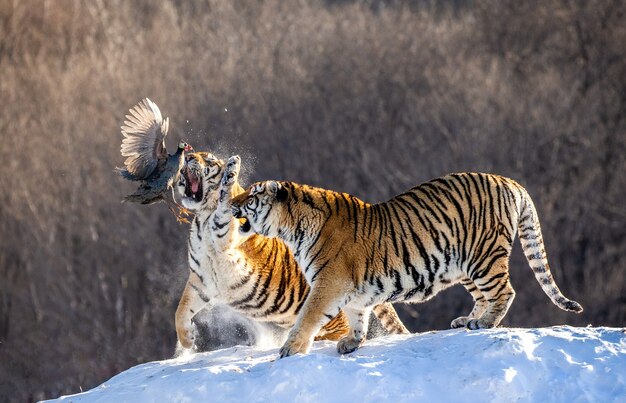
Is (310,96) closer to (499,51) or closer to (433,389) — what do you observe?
(499,51)

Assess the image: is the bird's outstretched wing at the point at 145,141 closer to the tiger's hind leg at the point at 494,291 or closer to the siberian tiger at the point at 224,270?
Result: the siberian tiger at the point at 224,270

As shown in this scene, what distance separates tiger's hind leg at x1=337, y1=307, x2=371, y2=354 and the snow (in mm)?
421

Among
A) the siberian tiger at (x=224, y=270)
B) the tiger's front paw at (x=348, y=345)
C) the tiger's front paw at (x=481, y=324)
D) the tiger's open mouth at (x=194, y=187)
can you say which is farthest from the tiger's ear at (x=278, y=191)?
the tiger's front paw at (x=481, y=324)

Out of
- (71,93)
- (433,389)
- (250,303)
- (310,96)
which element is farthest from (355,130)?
(433,389)

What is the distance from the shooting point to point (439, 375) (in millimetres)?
8352

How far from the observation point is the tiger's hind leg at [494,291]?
9.41 m

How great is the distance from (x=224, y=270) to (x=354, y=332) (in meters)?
1.47

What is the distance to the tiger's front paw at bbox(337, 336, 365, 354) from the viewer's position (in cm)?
927

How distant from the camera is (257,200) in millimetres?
9516

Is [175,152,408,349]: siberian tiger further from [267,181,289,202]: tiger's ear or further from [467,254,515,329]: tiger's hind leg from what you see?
[467,254,515,329]: tiger's hind leg

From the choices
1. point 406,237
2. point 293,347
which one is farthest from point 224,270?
point 293,347

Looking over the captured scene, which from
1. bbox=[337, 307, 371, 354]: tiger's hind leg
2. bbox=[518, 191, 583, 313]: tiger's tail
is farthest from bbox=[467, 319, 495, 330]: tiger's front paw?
bbox=[337, 307, 371, 354]: tiger's hind leg

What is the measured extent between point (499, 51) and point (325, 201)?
18.1 m

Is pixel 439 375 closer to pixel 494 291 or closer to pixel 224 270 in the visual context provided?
pixel 494 291
